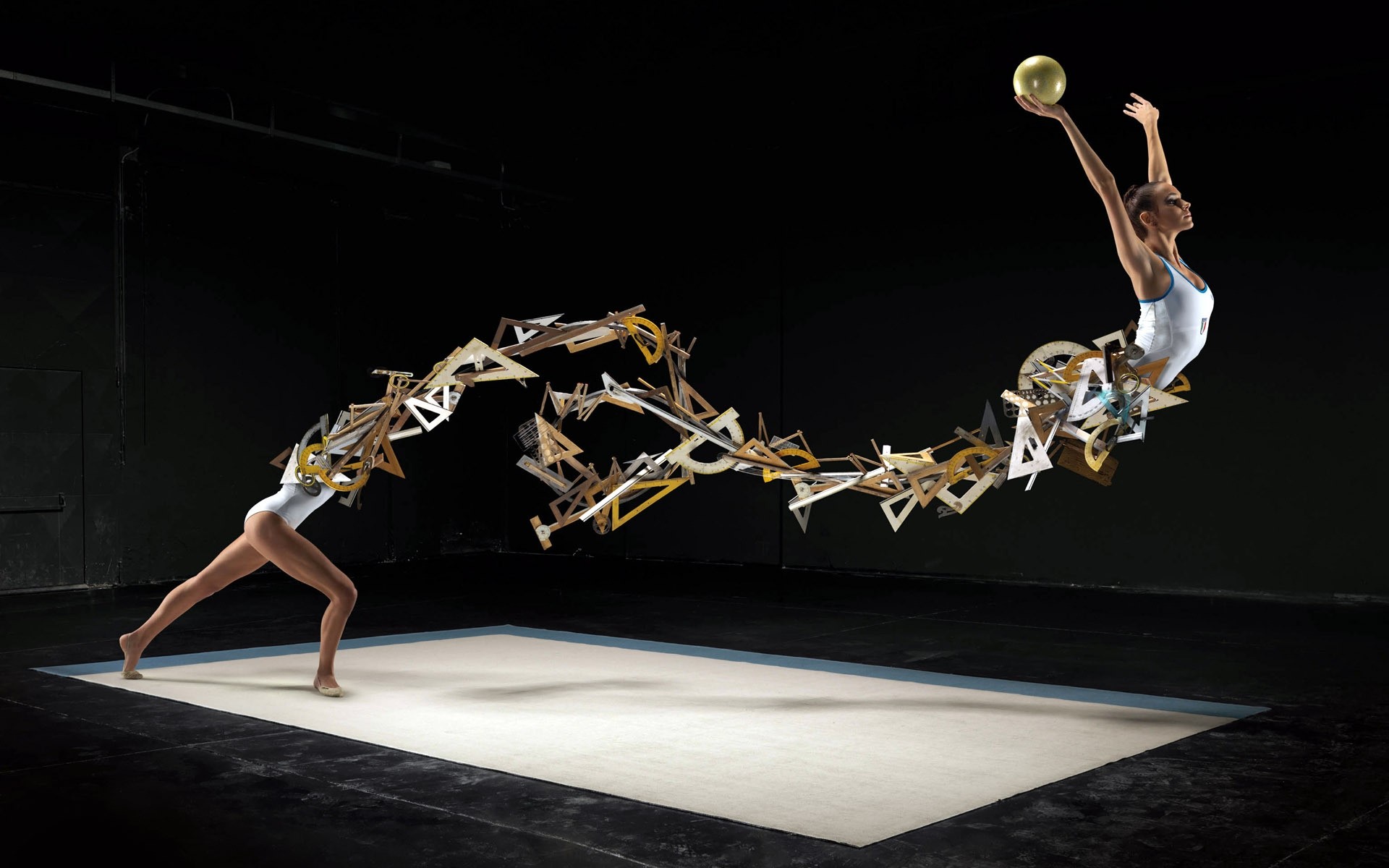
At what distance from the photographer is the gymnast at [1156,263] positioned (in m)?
3.52

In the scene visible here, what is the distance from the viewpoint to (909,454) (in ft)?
14.0

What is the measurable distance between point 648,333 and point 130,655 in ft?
9.50

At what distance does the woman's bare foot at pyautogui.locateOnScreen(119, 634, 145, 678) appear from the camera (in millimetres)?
5699

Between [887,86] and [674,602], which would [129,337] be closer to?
[674,602]

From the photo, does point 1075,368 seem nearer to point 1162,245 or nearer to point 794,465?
point 1162,245

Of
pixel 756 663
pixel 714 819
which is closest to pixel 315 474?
pixel 756 663

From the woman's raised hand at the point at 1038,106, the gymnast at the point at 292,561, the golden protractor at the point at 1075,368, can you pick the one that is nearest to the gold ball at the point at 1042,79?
the woman's raised hand at the point at 1038,106

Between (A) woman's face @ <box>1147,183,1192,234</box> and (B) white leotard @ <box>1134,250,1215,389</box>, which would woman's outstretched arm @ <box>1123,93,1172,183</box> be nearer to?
(A) woman's face @ <box>1147,183,1192,234</box>

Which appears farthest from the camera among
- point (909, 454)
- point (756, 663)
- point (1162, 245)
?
point (756, 663)

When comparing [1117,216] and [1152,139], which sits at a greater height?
[1152,139]

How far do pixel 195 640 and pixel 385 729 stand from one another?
9.10ft

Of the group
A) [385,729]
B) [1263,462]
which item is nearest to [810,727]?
[385,729]

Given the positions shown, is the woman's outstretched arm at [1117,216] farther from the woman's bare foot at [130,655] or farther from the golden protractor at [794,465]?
the woman's bare foot at [130,655]

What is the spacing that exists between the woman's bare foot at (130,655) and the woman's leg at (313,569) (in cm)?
87
